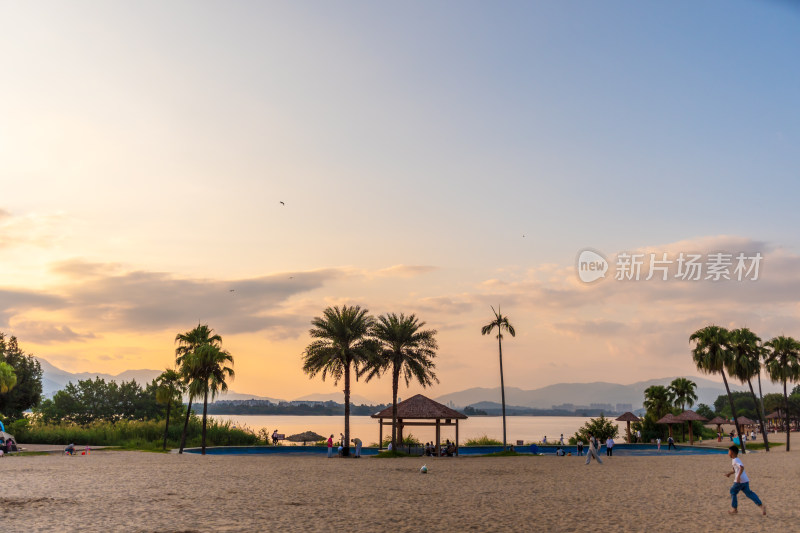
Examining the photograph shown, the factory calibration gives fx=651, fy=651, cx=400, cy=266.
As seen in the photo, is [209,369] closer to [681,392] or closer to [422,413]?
[422,413]

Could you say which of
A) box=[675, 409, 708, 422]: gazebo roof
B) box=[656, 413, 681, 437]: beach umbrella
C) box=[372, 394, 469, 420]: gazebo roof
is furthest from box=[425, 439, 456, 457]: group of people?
box=[675, 409, 708, 422]: gazebo roof

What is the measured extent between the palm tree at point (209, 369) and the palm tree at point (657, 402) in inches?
1941

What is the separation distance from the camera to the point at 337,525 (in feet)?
51.3

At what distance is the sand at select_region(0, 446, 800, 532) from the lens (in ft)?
52.0

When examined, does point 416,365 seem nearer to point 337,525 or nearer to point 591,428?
point 591,428

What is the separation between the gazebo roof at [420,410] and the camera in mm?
51719

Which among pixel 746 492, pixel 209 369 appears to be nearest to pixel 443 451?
pixel 209 369

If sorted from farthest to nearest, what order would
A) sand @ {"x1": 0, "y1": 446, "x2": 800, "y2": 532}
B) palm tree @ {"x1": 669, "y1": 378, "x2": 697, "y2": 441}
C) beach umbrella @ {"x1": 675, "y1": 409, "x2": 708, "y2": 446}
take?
palm tree @ {"x1": 669, "y1": 378, "x2": 697, "y2": 441}
beach umbrella @ {"x1": 675, "y1": 409, "x2": 708, "y2": 446}
sand @ {"x1": 0, "y1": 446, "x2": 800, "y2": 532}

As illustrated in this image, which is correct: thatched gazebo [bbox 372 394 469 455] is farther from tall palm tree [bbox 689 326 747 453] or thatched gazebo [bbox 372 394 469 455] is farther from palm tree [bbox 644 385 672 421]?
palm tree [bbox 644 385 672 421]

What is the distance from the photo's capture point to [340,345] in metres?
51.0

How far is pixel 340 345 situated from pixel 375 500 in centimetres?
3074

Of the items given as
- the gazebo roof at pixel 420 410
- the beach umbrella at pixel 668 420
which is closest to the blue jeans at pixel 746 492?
the gazebo roof at pixel 420 410

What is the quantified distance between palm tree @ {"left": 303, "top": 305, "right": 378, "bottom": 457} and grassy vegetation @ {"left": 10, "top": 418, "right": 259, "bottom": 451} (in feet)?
42.7

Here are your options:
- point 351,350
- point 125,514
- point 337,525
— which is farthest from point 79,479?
point 351,350
